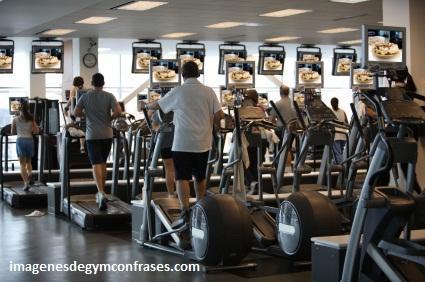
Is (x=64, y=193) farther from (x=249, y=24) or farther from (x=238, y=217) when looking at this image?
(x=249, y=24)

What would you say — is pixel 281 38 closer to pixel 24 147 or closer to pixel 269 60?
pixel 269 60

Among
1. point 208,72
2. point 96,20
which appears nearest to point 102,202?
point 96,20

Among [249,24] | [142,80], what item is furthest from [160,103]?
[142,80]

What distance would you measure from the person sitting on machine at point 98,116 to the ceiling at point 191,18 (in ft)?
8.43

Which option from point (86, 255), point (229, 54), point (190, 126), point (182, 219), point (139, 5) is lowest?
point (86, 255)

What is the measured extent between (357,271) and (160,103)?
2.55 metres

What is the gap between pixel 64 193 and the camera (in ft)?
31.0

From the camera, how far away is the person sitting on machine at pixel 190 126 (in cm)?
652

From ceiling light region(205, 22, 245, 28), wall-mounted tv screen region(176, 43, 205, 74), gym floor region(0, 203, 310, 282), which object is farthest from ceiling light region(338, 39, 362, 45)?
gym floor region(0, 203, 310, 282)

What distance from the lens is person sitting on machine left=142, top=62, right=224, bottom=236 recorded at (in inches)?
257

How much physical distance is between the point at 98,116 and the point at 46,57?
7.58 m

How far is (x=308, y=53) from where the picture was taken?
17.8 meters

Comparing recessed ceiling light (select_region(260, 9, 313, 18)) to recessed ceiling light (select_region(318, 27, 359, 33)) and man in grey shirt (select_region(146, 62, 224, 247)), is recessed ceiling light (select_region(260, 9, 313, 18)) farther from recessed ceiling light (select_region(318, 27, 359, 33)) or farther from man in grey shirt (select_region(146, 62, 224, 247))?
man in grey shirt (select_region(146, 62, 224, 247))

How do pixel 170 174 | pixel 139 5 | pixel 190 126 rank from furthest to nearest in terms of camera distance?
pixel 139 5, pixel 170 174, pixel 190 126
